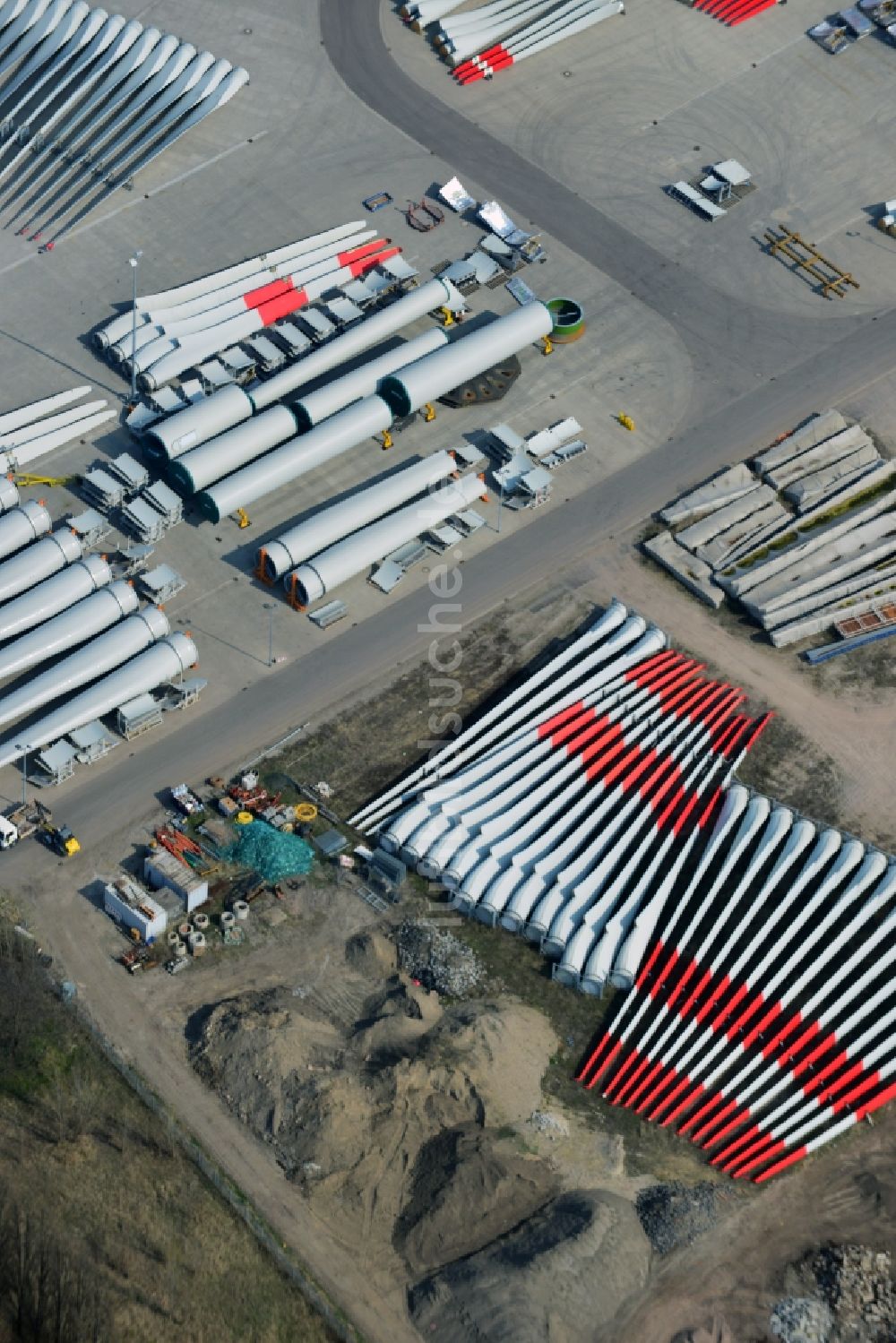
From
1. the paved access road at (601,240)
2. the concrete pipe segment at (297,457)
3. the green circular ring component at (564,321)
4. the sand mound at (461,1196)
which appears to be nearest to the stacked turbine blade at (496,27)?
the paved access road at (601,240)

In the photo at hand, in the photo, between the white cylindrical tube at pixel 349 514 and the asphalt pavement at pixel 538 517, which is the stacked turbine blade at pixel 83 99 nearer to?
the asphalt pavement at pixel 538 517

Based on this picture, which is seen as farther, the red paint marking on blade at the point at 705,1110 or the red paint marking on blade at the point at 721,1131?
the red paint marking on blade at the point at 705,1110

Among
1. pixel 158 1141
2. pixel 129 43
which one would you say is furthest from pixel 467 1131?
pixel 129 43

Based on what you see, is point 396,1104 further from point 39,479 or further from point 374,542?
point 39,479

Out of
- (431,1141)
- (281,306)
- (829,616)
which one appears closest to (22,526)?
(281,306)

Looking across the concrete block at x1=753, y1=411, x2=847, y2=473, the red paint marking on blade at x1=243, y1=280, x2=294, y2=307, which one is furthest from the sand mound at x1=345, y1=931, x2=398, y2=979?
the red paint marking on blade at x1=243, y1=280, x2=294, y2=307
